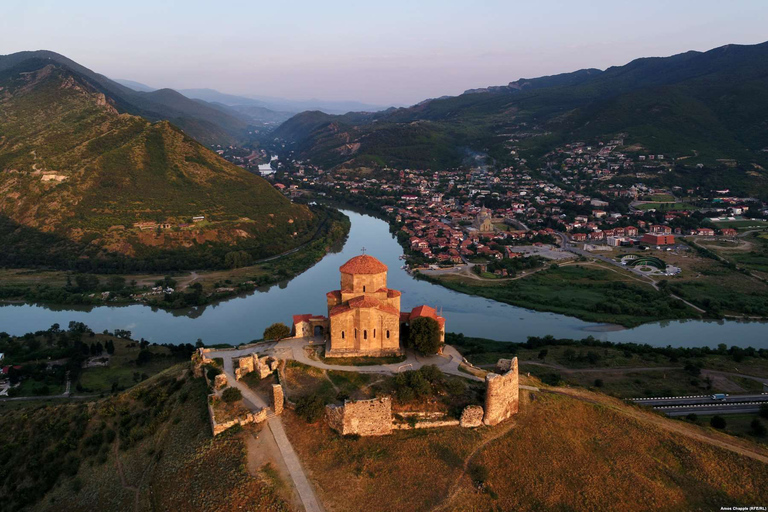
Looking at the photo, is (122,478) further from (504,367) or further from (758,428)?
(758,428)

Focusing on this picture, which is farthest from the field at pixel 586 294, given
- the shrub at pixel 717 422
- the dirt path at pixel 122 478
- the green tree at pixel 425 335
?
the dirt path at pixel 122 478

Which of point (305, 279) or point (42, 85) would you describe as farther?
point (42, 85)

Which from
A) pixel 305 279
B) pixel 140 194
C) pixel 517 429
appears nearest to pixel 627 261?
pixel 305 279

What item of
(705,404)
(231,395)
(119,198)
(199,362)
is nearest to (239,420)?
(231,395)

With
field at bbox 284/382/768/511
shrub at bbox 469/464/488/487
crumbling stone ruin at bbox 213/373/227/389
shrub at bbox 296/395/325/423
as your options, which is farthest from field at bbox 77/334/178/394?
shrub at bbox 469/464/488/487

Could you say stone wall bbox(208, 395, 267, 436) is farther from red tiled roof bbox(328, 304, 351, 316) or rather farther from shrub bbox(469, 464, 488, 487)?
shrub bbox(469, 464, 488, 487)

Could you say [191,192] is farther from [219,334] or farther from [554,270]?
[554,270]
